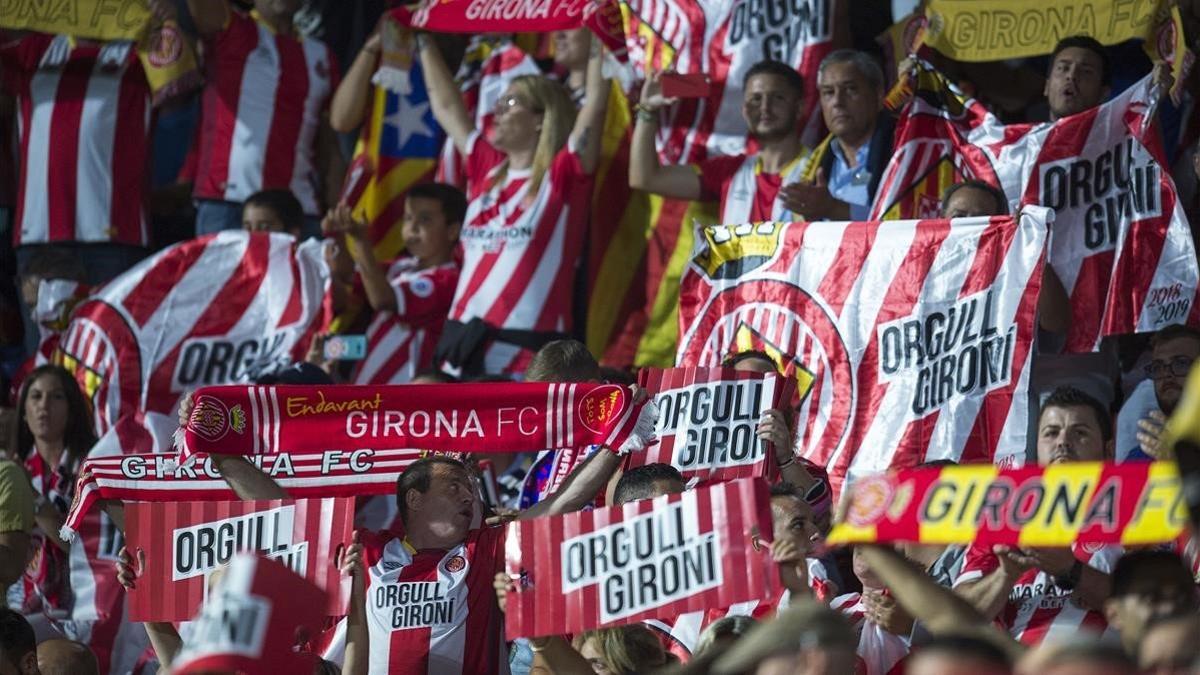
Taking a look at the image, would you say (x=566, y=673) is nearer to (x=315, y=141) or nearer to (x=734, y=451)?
(x=734, y=451)

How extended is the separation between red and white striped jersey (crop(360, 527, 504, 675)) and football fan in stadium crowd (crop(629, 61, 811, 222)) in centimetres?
250

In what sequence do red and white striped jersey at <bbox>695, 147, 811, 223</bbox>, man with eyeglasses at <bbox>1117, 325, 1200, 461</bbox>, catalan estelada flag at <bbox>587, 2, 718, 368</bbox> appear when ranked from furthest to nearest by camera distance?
catalan estelada flag at <bbox>587, 2, 718, 368</bbox>, red and white striped jersey at <bbox>695, 147, 811, 223</bbox>, man with eyeglasses at <bbox>1117, 325, 1200, 461</bbox>

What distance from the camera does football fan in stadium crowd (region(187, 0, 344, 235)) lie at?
9992 mm

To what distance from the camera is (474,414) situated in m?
6.46

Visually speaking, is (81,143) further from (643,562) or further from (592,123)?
(643,562)

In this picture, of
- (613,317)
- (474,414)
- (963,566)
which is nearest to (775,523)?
(963,566)

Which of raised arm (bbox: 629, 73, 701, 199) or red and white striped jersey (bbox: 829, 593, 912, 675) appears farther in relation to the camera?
raised arm (bbox: 629, 73, 701, 199)

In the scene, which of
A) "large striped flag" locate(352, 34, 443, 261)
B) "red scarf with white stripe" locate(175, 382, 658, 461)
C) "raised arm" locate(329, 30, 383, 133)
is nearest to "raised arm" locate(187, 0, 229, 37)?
"raised arm" locate(329, 30, 383, 133)

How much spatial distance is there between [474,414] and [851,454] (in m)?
1.48

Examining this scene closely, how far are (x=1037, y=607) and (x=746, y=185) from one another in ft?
10.6

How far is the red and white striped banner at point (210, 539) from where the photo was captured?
6203mm

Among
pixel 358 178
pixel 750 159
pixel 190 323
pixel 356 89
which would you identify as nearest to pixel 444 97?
pixel 356 89

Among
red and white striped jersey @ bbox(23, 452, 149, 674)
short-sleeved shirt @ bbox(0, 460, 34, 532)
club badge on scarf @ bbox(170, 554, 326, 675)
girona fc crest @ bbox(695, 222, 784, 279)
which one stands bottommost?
red and white striped jersey @ bbox(23, 452, 149, 674)

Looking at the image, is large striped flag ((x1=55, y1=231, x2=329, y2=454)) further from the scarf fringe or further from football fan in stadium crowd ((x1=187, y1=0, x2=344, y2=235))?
the scarf fringe
